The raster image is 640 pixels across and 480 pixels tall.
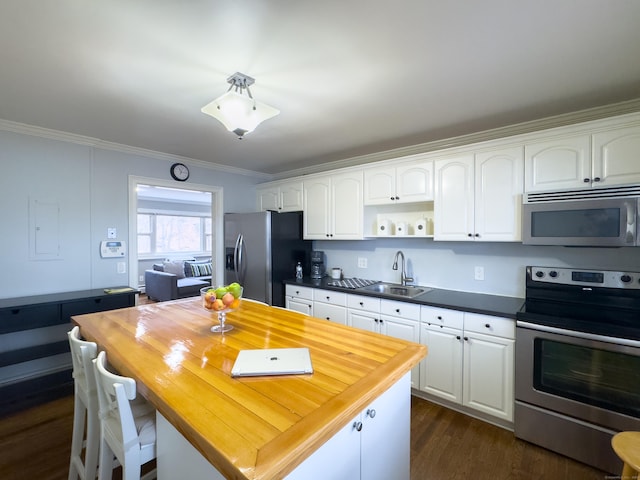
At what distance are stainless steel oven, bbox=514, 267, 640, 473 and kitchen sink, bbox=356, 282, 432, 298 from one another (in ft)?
3.03

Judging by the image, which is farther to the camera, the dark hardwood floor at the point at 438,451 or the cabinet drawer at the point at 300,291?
the cabinet drawer at the point at 300,291

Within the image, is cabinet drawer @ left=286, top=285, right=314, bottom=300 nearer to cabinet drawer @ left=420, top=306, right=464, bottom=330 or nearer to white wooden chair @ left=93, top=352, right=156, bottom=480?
cabinet drawer @ left=420, top=306, right=464, bottom=330

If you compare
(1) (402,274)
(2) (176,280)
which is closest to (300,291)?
(1) (402,274)

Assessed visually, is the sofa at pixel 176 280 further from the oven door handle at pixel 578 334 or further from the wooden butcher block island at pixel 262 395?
the oven door handle at pixel 578 334

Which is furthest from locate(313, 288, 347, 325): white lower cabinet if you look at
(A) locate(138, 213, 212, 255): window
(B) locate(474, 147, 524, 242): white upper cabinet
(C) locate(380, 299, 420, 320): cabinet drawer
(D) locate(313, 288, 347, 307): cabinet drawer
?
(A) locate(138, 213, 212, 255): window

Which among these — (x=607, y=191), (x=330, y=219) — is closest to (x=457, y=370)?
(x=607, y=191)

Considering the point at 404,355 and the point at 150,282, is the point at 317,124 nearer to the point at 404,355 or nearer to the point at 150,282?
the point at 404,355

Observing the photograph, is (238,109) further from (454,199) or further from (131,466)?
(454,199)

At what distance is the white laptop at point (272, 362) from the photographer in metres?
1.16

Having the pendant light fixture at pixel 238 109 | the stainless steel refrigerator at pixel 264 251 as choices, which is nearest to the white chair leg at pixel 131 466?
the pendant light fixture at pixel 238 109

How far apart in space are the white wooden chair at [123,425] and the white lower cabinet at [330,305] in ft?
6.39

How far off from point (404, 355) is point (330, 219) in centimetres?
235

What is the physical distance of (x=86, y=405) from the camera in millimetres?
1515

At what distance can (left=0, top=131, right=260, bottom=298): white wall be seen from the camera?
8.86 ft
